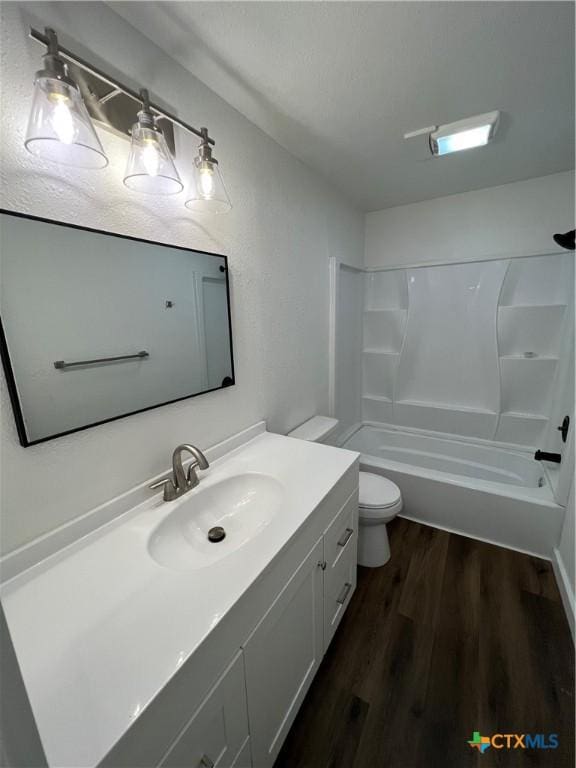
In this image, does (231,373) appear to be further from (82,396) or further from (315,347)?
(315,347)

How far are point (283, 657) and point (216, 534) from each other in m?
0.42

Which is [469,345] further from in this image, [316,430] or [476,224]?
[316,430]

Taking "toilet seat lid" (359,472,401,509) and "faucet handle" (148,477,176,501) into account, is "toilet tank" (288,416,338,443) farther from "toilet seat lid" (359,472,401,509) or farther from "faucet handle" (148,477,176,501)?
"faucet handle" (148,477,176,501)

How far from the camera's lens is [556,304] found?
2178 mm

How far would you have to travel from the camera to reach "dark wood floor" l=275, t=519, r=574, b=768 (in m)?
1.05

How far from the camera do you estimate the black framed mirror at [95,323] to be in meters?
0.75

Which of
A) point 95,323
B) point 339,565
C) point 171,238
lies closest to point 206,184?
point 171,238

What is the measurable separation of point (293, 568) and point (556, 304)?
254 centimetres

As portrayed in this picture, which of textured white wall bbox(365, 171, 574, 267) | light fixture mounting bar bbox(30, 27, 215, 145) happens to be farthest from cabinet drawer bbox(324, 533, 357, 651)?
textured white wall bbox(365, 171, 574, 267)

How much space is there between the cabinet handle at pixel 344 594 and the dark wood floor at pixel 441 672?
0.14 m

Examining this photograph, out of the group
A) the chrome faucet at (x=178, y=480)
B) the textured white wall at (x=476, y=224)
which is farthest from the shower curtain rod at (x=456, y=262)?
the chrome faucet at (x=178, y=480)

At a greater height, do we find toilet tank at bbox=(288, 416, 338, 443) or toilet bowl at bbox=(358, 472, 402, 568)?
toilet tank at bbox=(288, 416, 338, 443)

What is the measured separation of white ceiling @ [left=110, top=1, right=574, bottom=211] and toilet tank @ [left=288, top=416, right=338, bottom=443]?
157cm

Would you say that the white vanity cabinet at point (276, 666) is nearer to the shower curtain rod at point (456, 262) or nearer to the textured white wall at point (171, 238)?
the textured white wall at point (171, 238)
